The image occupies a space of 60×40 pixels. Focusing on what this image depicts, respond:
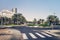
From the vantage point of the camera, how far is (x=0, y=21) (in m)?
68.6

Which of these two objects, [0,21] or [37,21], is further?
[37,21]

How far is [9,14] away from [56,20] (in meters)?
32.4

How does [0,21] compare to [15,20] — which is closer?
[0,21]

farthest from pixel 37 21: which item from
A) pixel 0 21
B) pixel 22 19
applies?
pixel 0 21

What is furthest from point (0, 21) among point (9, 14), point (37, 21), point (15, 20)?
point (9, 14)

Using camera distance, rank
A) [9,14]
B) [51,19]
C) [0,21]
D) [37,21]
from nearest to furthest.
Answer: [0,21] → [51,19] → [37,21] → [9,14]

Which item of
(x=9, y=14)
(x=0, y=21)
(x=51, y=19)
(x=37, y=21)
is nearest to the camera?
(x=0, y=21)

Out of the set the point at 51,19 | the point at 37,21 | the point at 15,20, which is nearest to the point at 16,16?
the point at 15,20

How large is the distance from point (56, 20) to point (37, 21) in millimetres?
9507

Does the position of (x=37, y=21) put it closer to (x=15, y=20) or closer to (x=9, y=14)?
(x=15, y=20)

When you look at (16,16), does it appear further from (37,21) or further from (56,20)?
(56,20)

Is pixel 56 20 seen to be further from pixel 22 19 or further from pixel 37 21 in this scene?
pixel 22 19

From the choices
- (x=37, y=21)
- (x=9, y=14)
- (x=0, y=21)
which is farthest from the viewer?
(x=9, y=14)

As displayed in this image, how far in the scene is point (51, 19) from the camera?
7894 cm
